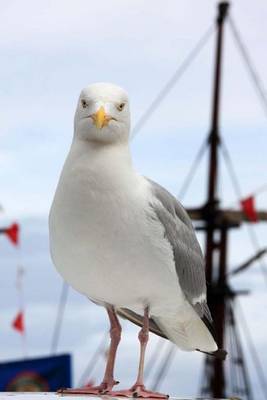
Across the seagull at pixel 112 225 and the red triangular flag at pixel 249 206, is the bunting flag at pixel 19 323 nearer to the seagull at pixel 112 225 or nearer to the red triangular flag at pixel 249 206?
the red triangular flag at pixel 249 206

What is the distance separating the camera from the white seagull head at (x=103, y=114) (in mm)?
4734

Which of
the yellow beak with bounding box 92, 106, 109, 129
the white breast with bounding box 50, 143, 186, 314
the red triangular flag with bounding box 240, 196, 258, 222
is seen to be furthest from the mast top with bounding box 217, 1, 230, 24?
the yellow beak with bounding box 92, 106, 109, 129

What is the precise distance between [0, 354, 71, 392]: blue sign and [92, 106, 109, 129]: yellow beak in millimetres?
9825

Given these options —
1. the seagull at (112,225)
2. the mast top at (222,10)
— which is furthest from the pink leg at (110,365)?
the mast top at (222,10)

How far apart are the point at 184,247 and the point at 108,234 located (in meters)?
0.61

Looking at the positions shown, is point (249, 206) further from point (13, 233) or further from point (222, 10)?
point (13, 233)

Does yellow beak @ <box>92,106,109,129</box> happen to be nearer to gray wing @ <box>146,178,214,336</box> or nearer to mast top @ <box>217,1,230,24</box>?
gray wing @ <box>146,178,214,336</box>

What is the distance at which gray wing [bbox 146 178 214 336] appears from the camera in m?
5.09

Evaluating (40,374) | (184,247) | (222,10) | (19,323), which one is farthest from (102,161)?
(222,10)

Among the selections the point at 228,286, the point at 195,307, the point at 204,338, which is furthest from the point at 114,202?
the point at 228,286

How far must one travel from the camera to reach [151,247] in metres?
4.90

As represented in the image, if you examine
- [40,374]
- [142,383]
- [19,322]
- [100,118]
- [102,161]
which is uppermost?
[100,118]

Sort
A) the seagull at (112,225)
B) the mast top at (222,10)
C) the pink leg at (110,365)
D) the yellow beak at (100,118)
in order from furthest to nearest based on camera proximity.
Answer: the mast top at (222,10) → the pink leg at (110,365) → the seagull at (112,225) → the yellow beak at (100,118)

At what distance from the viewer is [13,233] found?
18.0 metres
